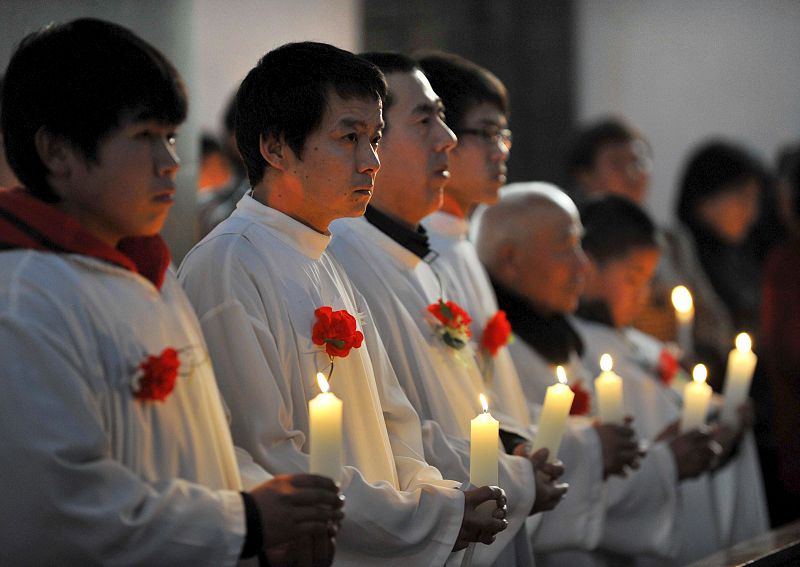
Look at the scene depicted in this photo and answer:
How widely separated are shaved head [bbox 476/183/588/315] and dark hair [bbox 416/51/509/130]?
616 millimetres

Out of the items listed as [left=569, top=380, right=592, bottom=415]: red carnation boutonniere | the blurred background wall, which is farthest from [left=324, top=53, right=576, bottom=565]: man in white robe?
the blurred background wall

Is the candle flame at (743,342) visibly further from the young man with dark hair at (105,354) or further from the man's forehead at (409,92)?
the young man with dark hair at (105,354)

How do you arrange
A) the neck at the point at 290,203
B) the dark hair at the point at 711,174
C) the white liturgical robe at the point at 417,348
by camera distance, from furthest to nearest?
the dark hair at the point at 711,174, the white liturgical robe at the point at 417,348, the neck at the point at 290,203

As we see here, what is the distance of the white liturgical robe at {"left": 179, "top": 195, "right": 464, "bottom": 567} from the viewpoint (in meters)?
2.83

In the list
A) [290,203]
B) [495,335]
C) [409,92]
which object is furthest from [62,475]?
[495,335]

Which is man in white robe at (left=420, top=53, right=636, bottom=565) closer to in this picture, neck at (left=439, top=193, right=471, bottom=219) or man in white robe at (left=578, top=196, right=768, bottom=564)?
neck at (left=439, top=193, right=471, bottom=219)

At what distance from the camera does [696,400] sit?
456cm

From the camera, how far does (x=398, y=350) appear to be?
362cm

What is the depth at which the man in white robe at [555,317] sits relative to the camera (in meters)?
4.77

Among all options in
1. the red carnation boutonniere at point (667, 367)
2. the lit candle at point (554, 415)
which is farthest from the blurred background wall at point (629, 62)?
the lit candle at point (554, 415)

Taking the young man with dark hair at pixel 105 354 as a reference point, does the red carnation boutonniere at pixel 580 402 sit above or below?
below

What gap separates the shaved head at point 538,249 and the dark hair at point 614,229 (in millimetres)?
547

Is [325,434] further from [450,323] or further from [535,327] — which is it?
[535,327]

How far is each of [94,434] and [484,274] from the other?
7.62ft
